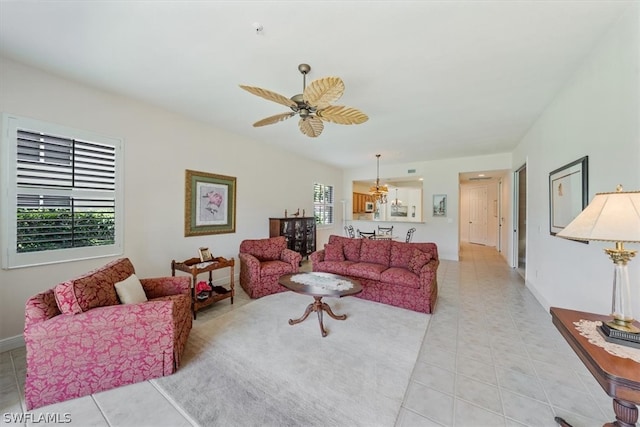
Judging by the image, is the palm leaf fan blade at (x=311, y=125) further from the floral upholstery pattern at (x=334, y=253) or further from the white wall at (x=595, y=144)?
the white wall at (x=595, y=144)

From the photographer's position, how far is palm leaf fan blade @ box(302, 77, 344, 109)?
6.12 ft

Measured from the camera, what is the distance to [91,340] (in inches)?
70.2

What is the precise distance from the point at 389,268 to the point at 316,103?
2.74 metres

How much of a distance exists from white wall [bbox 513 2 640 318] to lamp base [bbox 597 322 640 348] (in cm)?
69

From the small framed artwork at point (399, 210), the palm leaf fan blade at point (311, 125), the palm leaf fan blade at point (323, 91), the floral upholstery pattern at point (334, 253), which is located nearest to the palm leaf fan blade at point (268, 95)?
the palm leaf fan blade at point (323, 91)

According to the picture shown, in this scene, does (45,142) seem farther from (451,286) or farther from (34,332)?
(451,286)

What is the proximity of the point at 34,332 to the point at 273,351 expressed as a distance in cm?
172

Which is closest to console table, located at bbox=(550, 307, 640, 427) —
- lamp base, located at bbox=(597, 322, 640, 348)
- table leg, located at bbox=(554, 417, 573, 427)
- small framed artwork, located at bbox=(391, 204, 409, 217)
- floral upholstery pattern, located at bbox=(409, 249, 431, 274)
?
lamp base, located at bbox=(597, 322, 640, 348)

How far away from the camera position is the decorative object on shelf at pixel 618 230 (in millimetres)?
1122

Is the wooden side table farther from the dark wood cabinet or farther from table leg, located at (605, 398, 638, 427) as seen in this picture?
table leg, located at (605, 398, 638, 427)

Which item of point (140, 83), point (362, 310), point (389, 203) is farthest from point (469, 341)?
point (389, 203)

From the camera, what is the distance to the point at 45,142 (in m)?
2.60

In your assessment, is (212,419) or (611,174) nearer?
(212,419)

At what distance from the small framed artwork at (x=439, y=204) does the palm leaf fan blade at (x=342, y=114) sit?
5.22m
